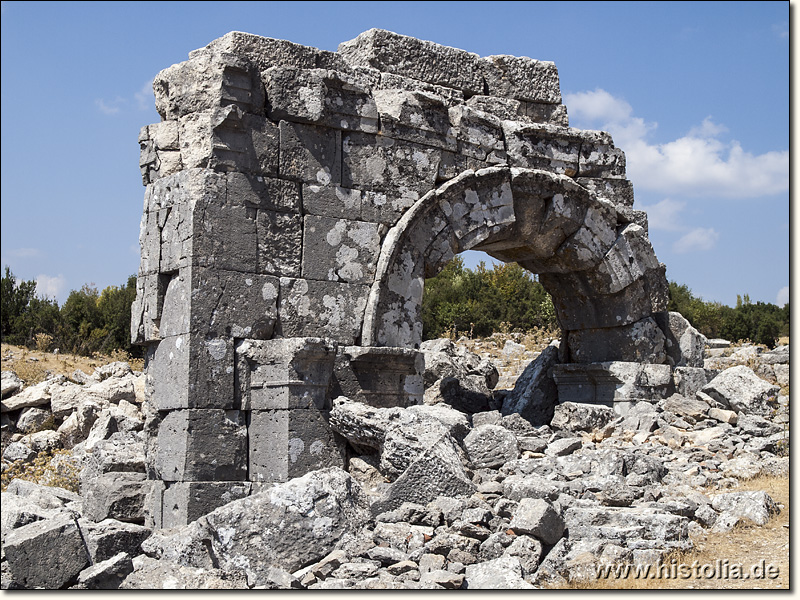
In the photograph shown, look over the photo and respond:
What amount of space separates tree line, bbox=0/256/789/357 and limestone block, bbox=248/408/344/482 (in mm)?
10806

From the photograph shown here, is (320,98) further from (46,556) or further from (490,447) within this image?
(46,556)

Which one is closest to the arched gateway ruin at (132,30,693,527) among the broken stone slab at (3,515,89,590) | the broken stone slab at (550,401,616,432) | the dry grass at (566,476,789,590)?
the broken stone slab at (3,515,89,590)

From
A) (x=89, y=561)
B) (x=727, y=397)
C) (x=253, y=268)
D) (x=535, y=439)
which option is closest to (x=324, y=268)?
(x=253, y=268)

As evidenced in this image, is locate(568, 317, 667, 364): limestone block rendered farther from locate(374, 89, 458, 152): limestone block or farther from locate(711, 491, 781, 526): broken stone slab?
locate(711, 491, 781, 526): broken stone slab

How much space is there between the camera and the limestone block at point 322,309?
770 centimetres

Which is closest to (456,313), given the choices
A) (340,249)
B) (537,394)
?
(537,394)

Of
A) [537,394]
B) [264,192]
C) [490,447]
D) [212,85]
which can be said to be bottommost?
[490,447]

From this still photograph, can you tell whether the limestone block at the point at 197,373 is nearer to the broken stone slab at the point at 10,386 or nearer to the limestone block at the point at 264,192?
the limestone block at the point at 264,192

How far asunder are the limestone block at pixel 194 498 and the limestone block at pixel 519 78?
16.0ft

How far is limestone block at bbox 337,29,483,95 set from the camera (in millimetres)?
8859

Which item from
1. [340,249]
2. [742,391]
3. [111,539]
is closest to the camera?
[111,539]

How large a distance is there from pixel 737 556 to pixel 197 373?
160 inches

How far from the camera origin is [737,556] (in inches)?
227

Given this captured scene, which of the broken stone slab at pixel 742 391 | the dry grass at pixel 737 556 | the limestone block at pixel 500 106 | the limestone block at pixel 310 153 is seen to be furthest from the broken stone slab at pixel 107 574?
the broken stone slab at pixel 742 391
